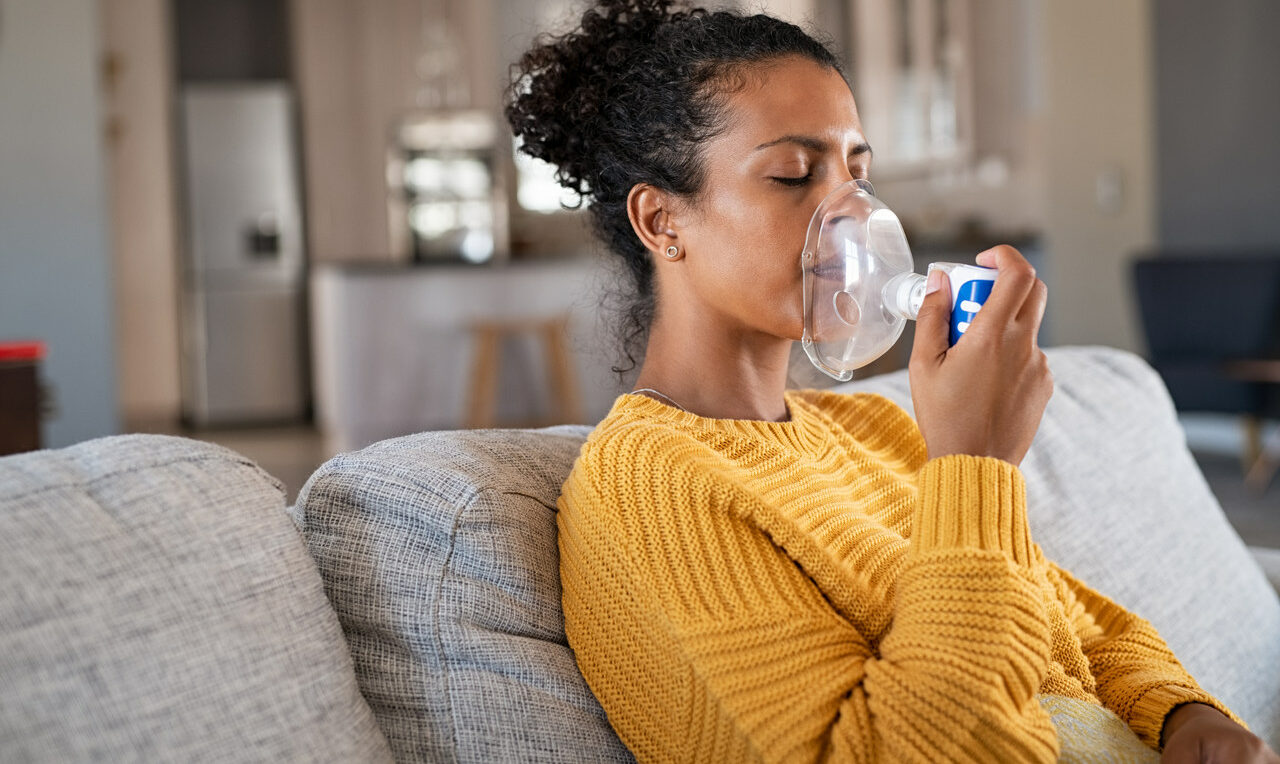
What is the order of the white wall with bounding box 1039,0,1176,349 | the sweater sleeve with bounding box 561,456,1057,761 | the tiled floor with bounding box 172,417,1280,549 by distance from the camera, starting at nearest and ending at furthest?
the sweater sleeve with bounding box 561,456,1057,761, the tiled floor with bounding box 172,417,1280,549, the white wall with bounding box 1039,0,1176,349

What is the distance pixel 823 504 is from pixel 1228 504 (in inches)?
160

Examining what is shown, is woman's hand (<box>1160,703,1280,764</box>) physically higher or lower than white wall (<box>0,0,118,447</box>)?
lower

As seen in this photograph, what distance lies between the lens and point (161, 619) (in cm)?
81

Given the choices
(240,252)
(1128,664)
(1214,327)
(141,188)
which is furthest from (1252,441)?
(141,188)

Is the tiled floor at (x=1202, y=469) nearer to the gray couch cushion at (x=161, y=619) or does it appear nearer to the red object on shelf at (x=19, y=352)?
the red object on shelf at (x=19, y=352)

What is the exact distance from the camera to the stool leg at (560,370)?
241 inches

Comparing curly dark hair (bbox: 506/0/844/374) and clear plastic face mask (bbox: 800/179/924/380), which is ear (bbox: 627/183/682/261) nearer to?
curly dark hair (bbox: 506/0/844/374)

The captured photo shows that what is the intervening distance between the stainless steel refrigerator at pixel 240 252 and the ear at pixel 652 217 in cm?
→ 686

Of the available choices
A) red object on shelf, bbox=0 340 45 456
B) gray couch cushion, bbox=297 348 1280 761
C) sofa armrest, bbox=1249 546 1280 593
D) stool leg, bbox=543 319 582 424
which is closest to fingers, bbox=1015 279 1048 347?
gray couch cushion, bbox=297 348 1280 761

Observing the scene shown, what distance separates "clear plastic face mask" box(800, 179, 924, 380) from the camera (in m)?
1.07

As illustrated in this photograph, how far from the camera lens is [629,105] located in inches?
48.7

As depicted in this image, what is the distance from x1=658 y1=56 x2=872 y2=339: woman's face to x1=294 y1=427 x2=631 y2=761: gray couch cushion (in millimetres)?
282

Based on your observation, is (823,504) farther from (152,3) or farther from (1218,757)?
(152,3)

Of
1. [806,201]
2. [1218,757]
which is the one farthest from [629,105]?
[1218,757]
